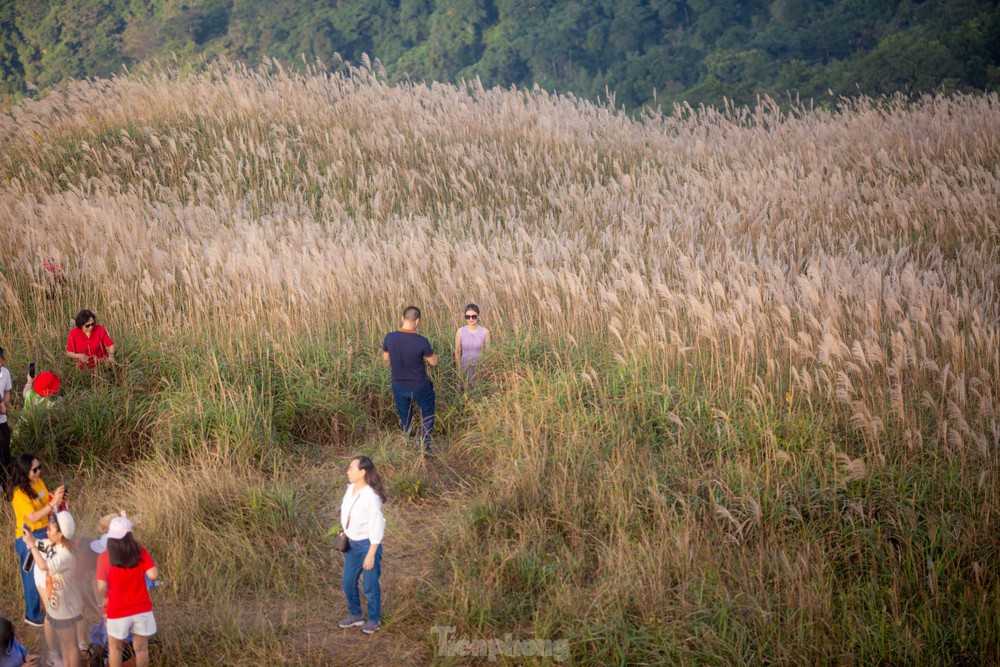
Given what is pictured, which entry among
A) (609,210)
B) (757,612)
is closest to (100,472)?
(757,612)

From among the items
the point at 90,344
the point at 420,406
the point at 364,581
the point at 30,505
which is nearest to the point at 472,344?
the point at 420,406

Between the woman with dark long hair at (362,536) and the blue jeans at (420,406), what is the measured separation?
6.11ft

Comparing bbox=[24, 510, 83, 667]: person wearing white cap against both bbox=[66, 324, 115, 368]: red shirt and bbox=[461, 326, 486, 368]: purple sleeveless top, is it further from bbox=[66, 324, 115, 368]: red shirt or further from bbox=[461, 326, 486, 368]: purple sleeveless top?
bbox=[461, 326, 486, 368]: purple sleeveless top

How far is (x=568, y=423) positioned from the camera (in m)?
6.42

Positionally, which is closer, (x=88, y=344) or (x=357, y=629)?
(x=357, y=629)

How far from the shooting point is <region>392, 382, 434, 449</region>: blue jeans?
22.6 ft

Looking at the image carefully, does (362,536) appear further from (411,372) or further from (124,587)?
(411,372)

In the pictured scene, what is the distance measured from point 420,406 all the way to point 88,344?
2.82 m

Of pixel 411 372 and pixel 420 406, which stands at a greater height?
pixel 411 372

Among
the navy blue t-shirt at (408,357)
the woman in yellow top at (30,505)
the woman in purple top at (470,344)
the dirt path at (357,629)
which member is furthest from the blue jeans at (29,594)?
the woman in purple top at (470,344)

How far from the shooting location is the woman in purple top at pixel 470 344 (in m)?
7.45

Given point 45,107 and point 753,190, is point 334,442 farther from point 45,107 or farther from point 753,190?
point 45,107

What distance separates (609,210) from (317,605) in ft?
25.6

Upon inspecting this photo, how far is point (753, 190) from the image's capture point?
11.9 m
